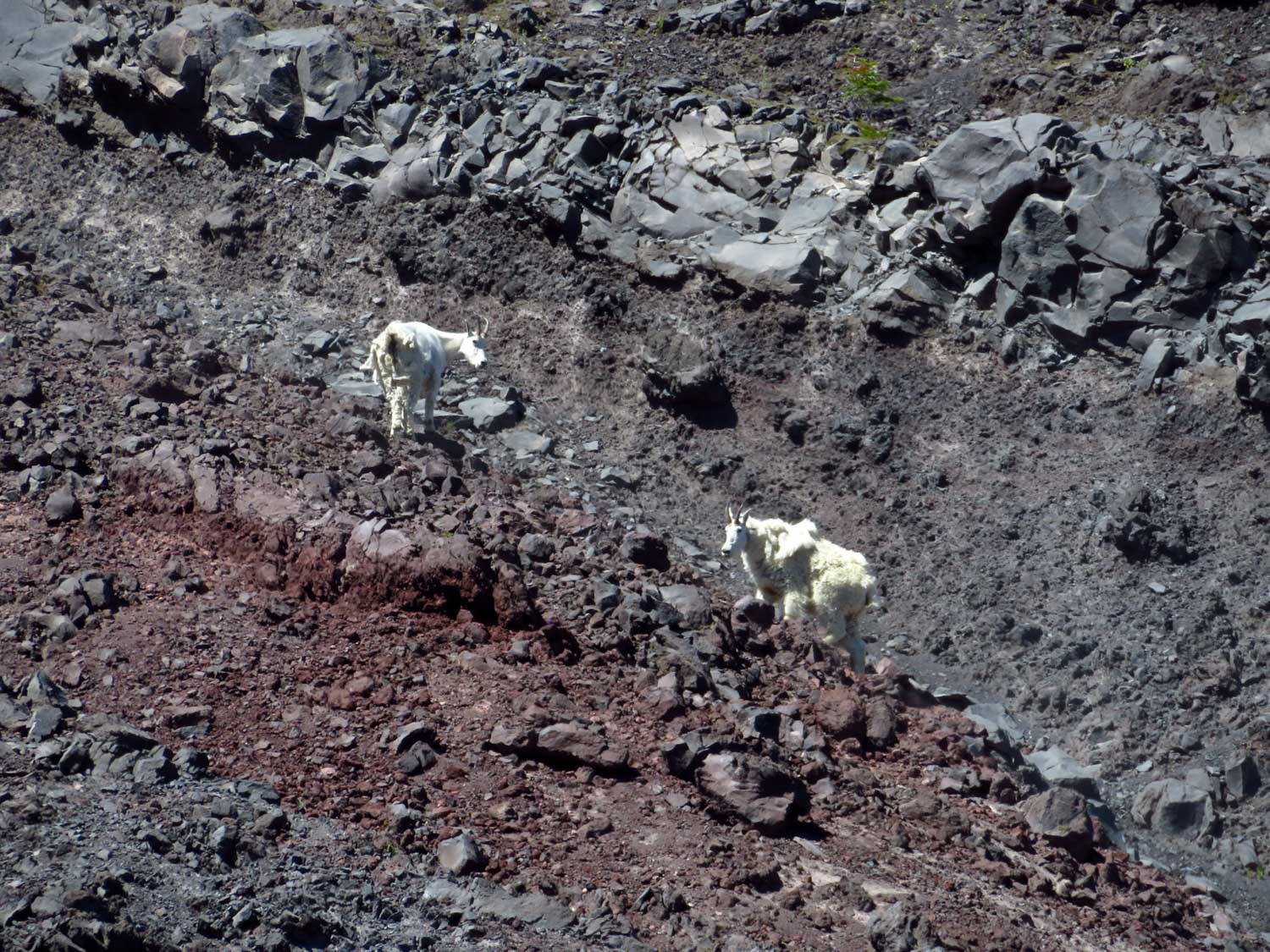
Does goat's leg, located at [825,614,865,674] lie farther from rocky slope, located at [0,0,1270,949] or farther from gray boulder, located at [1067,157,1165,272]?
gray boulder, located at [1067,157,1165,272]

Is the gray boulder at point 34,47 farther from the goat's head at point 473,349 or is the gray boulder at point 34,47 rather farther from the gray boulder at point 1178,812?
the gray boulder at point 1178,812

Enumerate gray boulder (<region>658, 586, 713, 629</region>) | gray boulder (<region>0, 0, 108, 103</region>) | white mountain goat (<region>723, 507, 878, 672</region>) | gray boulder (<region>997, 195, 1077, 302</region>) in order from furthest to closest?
1. gray boulder (<region>0, 0, 108, 103</region>)
2. gray boulder (<region>997, 195, 1077, 302</region>)
3. white mountain goat (<region>723, 507, 878, 672</region>)
4. gray boulder (<region>658, 586, 713, 629</region>)

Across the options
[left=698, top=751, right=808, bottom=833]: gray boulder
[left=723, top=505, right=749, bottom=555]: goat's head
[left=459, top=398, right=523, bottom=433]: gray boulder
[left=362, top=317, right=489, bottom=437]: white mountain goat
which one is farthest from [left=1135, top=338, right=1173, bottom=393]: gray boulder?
[left=698, top=751, right=808, bottom=833]: gray boulder

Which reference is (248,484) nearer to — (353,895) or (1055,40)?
(353,895)

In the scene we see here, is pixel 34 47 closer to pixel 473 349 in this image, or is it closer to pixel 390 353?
Result: pixel 473 349

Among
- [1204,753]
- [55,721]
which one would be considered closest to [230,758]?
[55,721]

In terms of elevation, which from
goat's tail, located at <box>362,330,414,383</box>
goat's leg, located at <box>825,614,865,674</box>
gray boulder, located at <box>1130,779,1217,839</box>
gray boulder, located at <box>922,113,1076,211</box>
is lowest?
gray boulder, located at <box>1130,779,1217,839</box>
